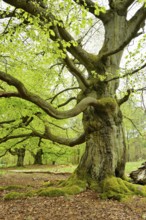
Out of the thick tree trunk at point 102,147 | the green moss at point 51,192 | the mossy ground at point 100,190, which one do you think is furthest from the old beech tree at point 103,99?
the green moss at point 51,192

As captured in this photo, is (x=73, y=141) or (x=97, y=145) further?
(x=73, y=141)

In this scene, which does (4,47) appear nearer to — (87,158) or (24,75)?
(24,75)

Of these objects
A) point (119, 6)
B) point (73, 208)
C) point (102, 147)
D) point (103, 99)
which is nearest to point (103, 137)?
point (102, 147)

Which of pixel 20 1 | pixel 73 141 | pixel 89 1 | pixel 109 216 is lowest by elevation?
pixel 109 216

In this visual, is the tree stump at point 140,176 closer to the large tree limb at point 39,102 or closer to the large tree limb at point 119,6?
the large tree limb at point 39,102

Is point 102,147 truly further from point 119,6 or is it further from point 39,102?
point 119,6

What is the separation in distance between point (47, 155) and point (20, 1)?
A: 25.3 m

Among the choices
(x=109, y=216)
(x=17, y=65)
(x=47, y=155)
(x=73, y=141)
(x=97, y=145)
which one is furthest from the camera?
(x=47, y=155)

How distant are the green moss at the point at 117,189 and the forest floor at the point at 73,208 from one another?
8.9 inches

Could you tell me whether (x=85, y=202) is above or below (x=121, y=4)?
below

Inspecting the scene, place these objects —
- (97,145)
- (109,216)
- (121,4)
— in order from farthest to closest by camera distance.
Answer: (121,4)
(97,145)
(109,216)

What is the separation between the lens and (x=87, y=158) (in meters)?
8.82

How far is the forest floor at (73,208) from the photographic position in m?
5.95

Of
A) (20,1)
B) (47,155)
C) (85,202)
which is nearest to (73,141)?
(85,202)
